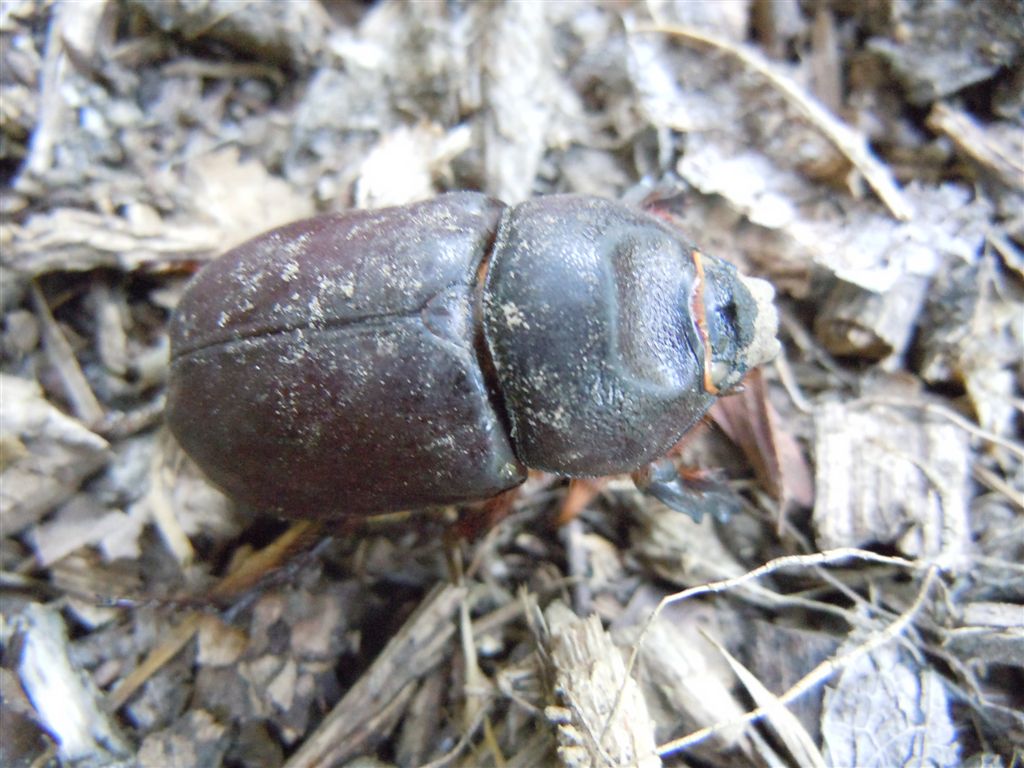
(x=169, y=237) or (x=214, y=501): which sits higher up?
(x=169, y=237)

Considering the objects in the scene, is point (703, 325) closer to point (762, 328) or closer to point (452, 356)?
point (762, 328)

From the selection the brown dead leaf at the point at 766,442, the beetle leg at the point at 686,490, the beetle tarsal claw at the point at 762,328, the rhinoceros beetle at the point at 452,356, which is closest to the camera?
the rhinoceros beetle at the point at 452,356

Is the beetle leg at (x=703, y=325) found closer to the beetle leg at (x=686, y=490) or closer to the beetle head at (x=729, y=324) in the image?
the beetle head at (x=729, y=324)

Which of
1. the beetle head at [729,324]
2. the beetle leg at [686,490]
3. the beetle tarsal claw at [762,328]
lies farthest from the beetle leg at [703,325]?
the beetle leg at [686,490]

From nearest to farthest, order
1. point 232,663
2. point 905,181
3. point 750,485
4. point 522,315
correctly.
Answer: point 522,315
point 232,663
point 750,485
point 905,181

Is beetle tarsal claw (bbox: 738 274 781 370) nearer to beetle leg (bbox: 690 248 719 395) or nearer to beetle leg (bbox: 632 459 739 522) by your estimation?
beetle leg (bbox: 690 248 719 395)

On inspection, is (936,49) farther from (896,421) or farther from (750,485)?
(750,485)

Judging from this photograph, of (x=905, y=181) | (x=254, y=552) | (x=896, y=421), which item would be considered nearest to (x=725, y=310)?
(x=896, y=421)

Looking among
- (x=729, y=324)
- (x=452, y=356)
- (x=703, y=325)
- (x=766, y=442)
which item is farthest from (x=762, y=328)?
(x=452, y=356)

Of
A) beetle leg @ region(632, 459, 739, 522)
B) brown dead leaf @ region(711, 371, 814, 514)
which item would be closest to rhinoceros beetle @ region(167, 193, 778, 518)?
beetle leg @ region(632, 459, 739, 522)
